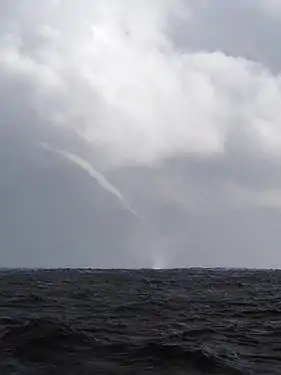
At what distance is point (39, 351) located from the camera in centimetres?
1564

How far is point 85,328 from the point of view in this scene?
65.0 feet

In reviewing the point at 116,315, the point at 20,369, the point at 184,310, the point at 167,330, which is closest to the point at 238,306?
the point at 184,310

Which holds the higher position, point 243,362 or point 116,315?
point 116,315

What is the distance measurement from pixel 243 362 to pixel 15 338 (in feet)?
23.7

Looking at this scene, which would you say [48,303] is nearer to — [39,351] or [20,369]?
[39,351]

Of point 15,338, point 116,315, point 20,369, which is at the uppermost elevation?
point 116,315

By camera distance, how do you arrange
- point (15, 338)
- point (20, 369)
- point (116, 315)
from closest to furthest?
point (20, 369), point (15, 338), point (116, 315)

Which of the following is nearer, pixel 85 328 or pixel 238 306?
Answer: pixel 85 328

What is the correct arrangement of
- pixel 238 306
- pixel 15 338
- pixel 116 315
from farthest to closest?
pixel 238 306
pixel 116 315
pixel 15 338

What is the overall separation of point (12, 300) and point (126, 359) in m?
17.2

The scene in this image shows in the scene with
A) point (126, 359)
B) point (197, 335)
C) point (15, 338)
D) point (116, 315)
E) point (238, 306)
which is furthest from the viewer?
point (238, 306)

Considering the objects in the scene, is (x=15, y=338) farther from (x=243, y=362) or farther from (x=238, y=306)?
(x=238, y=306)

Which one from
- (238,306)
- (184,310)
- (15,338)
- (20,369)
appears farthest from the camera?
(238,306)

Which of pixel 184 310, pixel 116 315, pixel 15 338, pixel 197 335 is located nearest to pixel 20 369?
pixel 15 338
